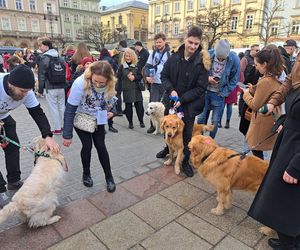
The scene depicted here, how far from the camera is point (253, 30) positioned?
44125 mm

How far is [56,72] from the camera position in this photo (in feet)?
18.7

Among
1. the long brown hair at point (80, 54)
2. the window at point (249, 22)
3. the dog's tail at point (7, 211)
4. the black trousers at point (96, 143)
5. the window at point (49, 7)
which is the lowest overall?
the dog's tail at point (7, 211)

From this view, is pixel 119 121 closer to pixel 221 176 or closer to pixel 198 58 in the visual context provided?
pixel 198 58

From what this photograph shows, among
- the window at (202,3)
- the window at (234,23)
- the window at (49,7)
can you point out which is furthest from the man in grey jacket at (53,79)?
the window at (49,7)

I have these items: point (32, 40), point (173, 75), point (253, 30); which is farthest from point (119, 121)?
point (32, 40)

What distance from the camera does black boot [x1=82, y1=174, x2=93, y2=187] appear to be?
365cm

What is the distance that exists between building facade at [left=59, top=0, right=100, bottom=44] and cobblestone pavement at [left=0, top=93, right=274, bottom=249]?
6787 centimetres

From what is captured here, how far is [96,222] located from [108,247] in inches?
16.9

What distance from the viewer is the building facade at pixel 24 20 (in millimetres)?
55812

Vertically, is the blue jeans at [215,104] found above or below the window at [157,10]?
below

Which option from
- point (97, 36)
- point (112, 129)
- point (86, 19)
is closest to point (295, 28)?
point (97, 36)

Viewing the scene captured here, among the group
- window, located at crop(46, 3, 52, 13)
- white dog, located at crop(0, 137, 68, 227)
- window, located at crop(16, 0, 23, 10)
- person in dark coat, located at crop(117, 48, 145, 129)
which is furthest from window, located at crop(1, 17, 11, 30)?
white dog, located at crop(0, 137, 68, 227)

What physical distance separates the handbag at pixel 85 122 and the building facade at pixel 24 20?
57.7m

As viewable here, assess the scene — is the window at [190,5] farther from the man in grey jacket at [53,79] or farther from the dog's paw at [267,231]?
the dog's paw at [267,231]
